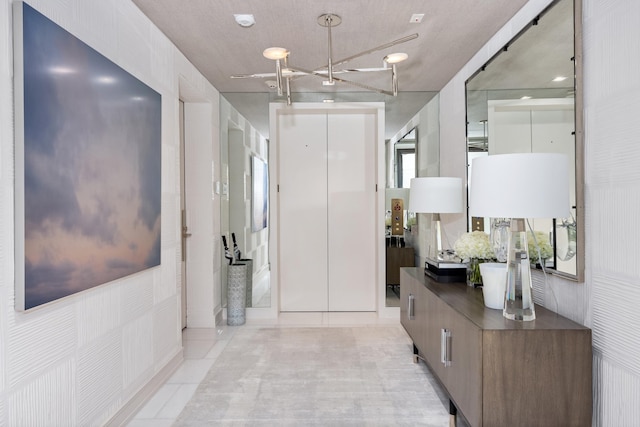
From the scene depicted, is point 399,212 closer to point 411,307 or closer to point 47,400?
point 411,307

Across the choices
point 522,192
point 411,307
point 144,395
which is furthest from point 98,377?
point 522,192

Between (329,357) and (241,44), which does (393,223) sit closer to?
(329,357)

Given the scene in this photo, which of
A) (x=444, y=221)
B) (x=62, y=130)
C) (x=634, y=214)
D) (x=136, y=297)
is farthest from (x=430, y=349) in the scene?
(x=62, y=130)

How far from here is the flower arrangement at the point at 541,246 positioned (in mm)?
1918

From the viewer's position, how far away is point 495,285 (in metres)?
1.88

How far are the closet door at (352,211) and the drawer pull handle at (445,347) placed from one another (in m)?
2.19

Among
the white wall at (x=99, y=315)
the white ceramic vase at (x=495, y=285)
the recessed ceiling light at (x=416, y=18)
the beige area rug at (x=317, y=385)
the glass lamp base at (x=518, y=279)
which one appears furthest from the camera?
the recessed ceiling light at (x=416, y=18)

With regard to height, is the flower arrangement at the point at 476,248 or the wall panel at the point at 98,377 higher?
the flower arrangement at the point at 476,248

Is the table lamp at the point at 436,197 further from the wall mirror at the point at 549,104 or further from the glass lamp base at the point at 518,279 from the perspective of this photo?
the glass lamp base at the point at 518,279

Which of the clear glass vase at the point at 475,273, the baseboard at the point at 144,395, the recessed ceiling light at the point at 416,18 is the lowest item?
the baseboard at the point at 144,395

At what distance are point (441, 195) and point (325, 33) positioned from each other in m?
1.46

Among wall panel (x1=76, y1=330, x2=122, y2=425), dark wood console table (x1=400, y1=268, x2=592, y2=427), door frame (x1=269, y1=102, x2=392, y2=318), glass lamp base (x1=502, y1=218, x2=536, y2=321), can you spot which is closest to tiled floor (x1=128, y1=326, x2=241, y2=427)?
wall panel (x1=76, y1=330, x2=122, y2=425)

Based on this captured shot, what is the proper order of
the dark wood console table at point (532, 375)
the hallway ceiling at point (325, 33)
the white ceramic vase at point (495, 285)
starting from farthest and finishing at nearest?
the hallway ceiling at point (325, 33) < the white ceramic vase at point (495, 285) < the dark wood console table at point (532, 375)

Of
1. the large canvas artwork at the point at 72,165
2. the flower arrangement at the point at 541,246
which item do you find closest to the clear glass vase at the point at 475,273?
the flower arrangement at the point at 541,246
